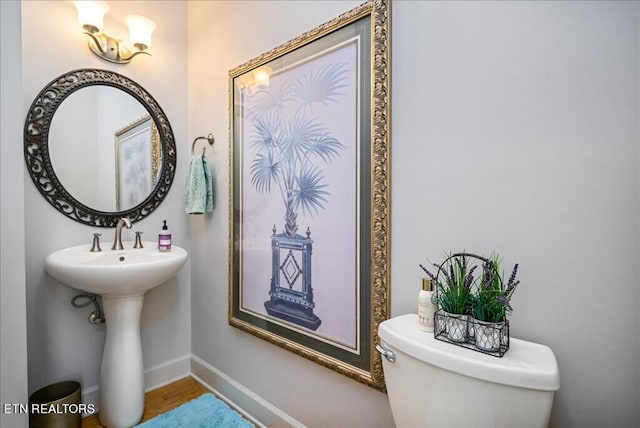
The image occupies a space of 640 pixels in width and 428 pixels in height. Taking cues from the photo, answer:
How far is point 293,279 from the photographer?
144 centimetres

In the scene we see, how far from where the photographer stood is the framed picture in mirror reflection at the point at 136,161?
1.80m

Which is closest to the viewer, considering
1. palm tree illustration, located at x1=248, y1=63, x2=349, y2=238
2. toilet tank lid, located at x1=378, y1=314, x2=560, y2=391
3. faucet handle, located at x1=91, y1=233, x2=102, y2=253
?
toilet tank lid, located at x1=378, y1=314, x2=560, y2=391

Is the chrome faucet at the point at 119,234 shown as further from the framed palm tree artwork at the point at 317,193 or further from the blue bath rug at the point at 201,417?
the blue bath rug at the point at 201,417

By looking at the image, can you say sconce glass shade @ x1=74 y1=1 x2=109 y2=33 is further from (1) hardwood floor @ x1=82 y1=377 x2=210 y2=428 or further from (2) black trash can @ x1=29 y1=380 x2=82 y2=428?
(1) hardwood floor @ x1=82 y1=377 x2=210 y2=428

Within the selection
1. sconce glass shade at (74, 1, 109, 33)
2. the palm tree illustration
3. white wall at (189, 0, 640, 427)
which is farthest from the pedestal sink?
sconce glass shade at (74, 1, 109, 33)

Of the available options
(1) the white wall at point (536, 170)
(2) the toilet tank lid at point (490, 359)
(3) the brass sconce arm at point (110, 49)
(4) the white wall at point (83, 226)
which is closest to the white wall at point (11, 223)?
(4) the white wall at point (83, 226)

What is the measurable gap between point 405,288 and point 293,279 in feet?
1.80

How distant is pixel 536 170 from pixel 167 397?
7.10 ft

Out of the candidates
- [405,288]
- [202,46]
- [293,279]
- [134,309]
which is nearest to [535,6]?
[405,288]

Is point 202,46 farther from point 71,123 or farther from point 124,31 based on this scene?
point 71,123

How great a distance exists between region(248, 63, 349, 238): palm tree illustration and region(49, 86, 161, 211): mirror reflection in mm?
753

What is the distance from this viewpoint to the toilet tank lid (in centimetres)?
67

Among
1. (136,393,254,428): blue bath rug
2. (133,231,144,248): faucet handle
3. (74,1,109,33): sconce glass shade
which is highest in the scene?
(74,1,109,33): sconce glass shade

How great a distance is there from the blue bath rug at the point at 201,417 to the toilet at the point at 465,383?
1.04 m
